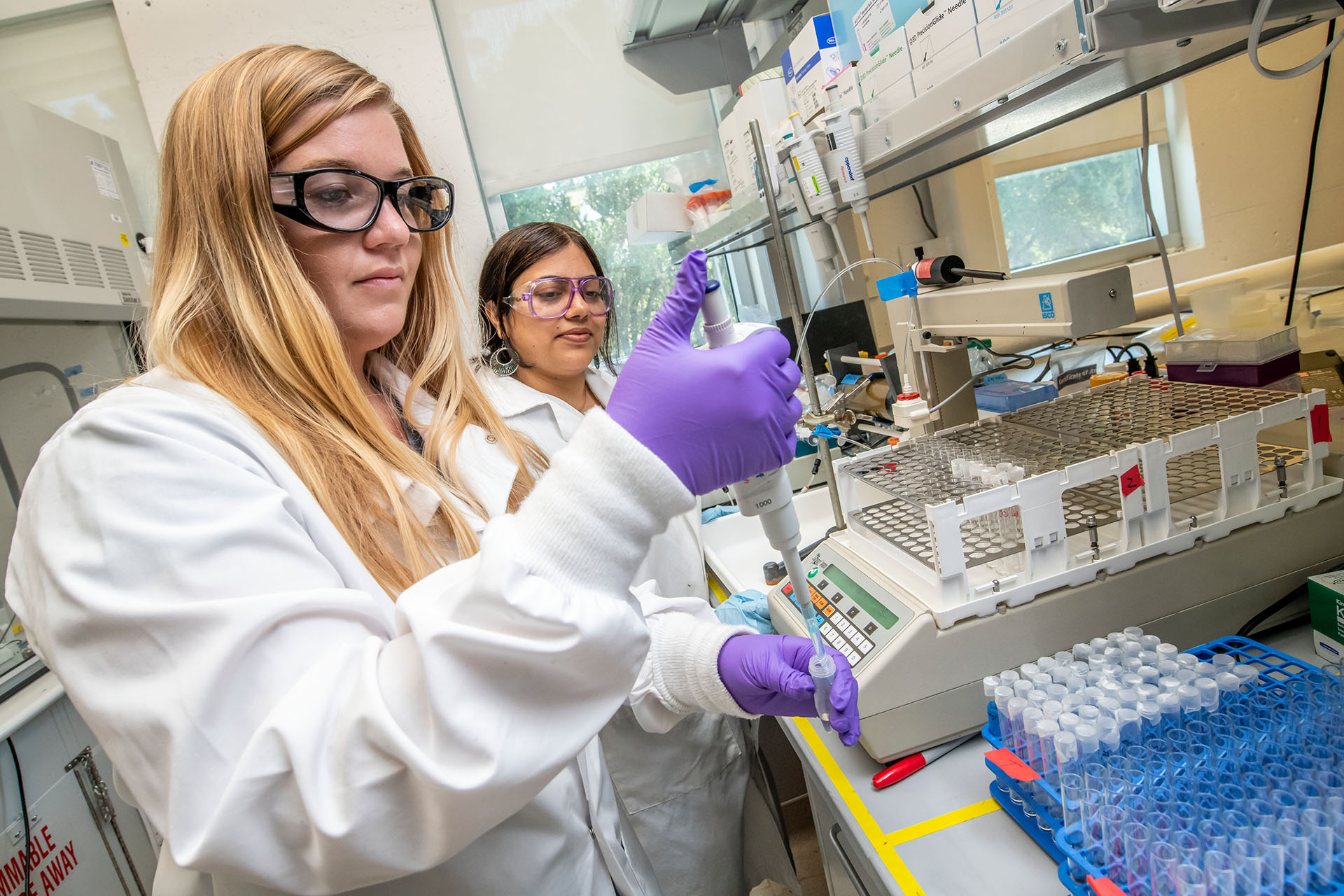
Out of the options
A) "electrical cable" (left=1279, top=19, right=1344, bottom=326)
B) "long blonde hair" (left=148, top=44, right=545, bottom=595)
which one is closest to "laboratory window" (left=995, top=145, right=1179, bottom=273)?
"electrical cable" (left=1279, top=19, right=1344, bottom=326)

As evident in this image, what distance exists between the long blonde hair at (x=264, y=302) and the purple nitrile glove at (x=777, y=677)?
18.4 inches

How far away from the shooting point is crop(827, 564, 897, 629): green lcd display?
3.38 feet

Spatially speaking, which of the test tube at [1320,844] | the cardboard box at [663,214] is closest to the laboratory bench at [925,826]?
the test tube at [1320,844]

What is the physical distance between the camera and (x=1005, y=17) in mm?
974

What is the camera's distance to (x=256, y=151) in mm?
815

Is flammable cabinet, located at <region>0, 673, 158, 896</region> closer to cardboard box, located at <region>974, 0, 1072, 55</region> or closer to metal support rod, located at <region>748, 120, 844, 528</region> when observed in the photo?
metal support rod, located at <region>748, 120, 844, 528</region>

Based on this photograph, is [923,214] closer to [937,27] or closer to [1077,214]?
[1077,214]

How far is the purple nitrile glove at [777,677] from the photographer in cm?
97

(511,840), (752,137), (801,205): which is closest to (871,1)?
(801,205)

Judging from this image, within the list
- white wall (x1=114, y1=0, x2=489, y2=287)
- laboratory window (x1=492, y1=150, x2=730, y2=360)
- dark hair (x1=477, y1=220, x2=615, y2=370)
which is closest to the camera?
dark hair (x1=477, y1=220, x2=615, y2=370)

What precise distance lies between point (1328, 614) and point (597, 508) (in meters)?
0.99

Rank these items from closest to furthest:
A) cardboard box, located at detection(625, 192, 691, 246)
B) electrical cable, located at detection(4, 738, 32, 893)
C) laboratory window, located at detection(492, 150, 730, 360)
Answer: electrical cable, located at detection(4, 738, 32, 893), cardboard box, located at detection(625, 192, 691, 246), laboratory window, located at detection(492, 150, 730, 360)

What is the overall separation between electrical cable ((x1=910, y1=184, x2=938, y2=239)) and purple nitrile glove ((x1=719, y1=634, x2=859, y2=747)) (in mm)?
2052

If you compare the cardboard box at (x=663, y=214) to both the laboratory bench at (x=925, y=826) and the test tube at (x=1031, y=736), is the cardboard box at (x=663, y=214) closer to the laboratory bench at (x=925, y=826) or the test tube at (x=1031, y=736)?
the laboratory bench at (x=925, y=826)
